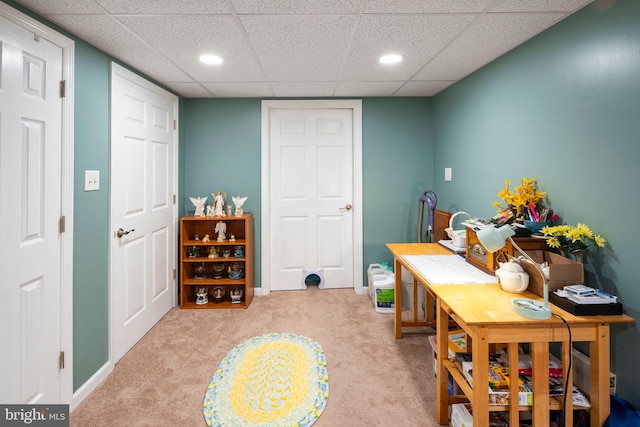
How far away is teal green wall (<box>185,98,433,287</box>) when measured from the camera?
3.55 m

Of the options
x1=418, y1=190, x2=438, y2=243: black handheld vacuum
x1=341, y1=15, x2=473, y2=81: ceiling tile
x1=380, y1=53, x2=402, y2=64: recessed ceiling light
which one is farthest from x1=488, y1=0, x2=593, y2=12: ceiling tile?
x1=418, y1=190, x2=438, y2=243: black handheld vacuum

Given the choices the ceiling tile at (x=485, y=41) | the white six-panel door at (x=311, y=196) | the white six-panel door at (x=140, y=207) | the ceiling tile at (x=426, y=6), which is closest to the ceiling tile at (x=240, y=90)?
the white six-panel door at (x=311, y=196)

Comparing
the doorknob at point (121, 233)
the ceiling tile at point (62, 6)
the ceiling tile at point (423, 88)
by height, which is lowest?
the doorknob at point (121, 233)

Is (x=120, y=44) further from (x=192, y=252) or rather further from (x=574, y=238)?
(x=574, y=238)

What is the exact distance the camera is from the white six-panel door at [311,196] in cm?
368

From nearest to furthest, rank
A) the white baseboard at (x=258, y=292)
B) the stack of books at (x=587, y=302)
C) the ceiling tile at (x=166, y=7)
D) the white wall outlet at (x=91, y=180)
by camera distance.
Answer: the stack of books at (x=587, y=302), the ceiling tile at (x=166, y=7), the white wall outlet at (x=91, y=180), the white baseboard at (x=258, y=292)

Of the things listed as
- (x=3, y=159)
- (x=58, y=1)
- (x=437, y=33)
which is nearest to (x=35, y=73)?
(x=58, y=1)

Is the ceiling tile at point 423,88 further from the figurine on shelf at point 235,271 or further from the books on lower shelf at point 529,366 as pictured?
the figurine on shelf at point 235,271

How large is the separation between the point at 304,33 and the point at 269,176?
6.18 feet

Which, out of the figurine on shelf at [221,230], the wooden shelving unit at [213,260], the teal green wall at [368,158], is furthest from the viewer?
Answer: the teal green wall at [368,158]

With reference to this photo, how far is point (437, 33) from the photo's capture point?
1.95 meters

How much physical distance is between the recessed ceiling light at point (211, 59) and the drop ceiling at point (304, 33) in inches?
1.9

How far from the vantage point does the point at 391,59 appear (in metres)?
2.39

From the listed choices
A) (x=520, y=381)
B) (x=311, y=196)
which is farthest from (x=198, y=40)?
(x=520, y=381)
